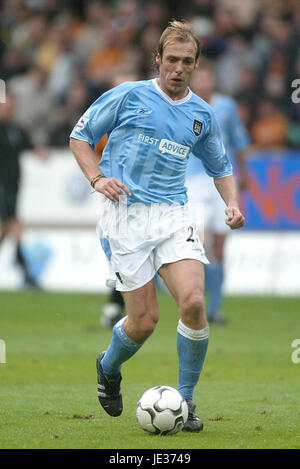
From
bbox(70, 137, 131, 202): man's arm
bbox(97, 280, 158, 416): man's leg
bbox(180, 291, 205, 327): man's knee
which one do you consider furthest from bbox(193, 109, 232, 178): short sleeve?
bbox(180, 291, 205, 327): man's knee

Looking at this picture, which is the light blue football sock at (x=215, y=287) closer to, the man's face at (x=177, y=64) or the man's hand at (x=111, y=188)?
the man's face at (x=177, y=64)

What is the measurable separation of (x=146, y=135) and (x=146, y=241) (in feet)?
2.18

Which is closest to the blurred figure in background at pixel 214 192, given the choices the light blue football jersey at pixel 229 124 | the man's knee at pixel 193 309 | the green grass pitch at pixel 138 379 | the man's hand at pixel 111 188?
the light blue football jersey at pixel 229 124

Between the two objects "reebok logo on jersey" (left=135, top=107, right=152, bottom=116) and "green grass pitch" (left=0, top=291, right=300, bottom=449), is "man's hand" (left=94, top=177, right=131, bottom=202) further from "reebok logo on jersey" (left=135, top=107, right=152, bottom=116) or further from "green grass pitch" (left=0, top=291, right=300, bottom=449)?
"green grass pitch" (left=0, top=291, right=300, bottom=449)

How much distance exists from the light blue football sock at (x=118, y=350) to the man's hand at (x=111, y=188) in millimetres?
916

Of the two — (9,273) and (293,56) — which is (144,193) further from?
(293,56)

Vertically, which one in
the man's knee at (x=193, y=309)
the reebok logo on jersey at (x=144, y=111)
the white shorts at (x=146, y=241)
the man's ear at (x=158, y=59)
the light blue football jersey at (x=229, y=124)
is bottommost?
the light blue football jersey at (x=229, y=124)

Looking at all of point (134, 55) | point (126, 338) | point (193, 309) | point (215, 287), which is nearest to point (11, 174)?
→ point (134, 55)

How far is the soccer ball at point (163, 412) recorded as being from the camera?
18.9 ft

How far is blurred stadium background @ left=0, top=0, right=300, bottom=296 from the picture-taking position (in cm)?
1562

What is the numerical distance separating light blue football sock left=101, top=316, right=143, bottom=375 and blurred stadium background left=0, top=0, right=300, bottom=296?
875 centimetres

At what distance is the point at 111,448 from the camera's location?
530 cm

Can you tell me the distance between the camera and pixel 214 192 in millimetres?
11977
